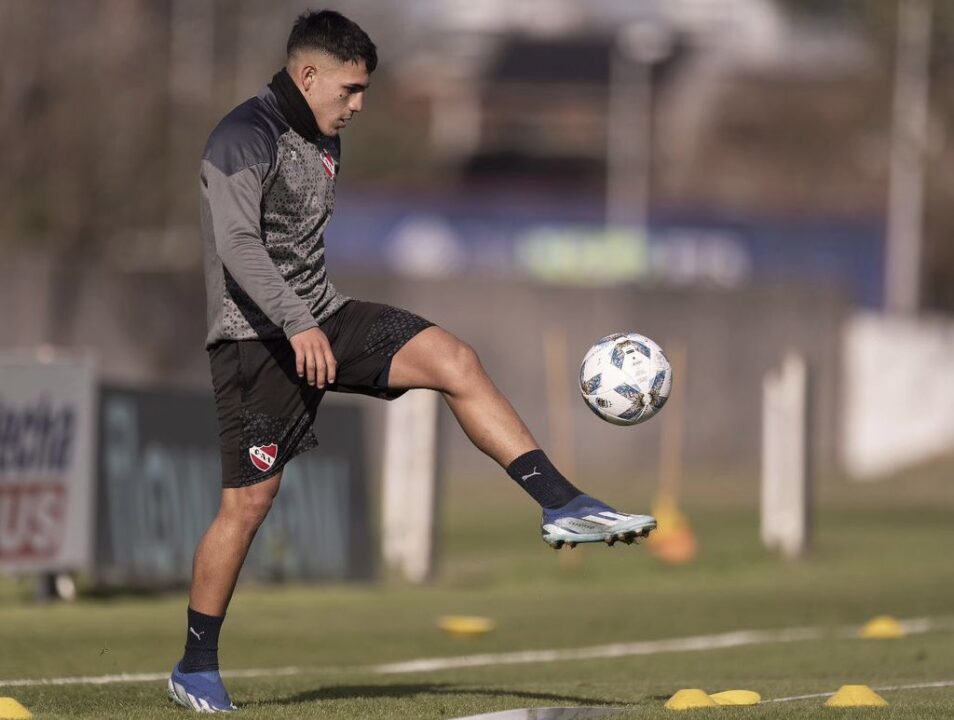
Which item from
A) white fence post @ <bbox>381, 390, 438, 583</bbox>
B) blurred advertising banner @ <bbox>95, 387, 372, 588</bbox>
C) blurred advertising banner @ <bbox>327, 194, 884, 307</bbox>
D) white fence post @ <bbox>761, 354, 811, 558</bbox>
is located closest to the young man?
blurred advertising banner @ <bbox>95, 387, 372, 588</bbox>

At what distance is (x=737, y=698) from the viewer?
7.66 m

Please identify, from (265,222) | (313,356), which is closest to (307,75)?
(265,222)

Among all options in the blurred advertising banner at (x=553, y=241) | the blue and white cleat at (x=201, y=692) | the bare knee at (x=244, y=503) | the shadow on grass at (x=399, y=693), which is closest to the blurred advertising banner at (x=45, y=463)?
the shadow on grass at (x=399, y=693)

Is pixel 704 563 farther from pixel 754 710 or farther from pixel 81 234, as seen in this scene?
pixel 81 234

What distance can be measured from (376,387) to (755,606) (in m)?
7.37

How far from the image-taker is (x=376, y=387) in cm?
764

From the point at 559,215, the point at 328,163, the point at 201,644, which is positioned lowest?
the point at 201,644

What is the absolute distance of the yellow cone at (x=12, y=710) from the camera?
23.0ft

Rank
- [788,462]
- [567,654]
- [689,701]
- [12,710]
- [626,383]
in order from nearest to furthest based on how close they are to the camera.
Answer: [12,710]
[689,701]
[626,383]
[567,654]
[788,462]

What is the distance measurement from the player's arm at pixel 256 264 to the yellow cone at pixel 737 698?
1902 millimetres

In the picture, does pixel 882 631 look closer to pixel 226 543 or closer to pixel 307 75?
pixel 226 543

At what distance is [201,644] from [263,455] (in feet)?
2.45

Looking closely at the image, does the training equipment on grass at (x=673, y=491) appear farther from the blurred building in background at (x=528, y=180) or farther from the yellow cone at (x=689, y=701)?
the yellow cone at (x=689, y=701)

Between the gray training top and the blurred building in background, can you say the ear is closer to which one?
the gray training top
